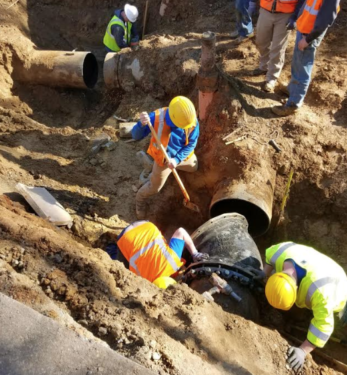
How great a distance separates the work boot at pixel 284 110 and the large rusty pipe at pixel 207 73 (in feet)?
3.01

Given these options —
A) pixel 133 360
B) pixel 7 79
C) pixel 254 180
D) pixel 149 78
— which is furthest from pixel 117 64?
pixel 133 360

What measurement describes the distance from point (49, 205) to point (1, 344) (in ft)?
9.55

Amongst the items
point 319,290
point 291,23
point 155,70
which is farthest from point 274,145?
point 155,70

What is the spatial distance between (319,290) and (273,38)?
3.78 meters

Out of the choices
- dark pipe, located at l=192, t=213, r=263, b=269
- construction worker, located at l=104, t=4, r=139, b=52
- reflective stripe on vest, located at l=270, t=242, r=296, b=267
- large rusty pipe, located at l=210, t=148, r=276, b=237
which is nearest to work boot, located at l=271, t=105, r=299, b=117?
large rusty pipe, located at l=210, t=148, r=276, b=237

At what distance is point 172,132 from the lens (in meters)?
5.25

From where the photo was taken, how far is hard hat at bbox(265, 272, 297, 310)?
372 centimetres

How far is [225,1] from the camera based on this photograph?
868 cm

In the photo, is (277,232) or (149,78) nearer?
(277,232)

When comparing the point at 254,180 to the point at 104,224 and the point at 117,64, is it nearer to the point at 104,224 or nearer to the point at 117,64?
the point at 104,224

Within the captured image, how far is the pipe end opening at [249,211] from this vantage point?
562 cm

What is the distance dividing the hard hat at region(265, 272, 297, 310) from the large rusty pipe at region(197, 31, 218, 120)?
10.0ft

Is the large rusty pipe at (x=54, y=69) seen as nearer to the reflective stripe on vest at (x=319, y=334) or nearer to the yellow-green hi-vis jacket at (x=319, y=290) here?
the yellow-green hi-vis jacket at (x=319, y=290)

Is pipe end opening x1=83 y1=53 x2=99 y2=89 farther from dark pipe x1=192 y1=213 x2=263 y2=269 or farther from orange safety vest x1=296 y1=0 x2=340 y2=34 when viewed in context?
dark pipe x1=192 y1=213 x2=263 y2=269
